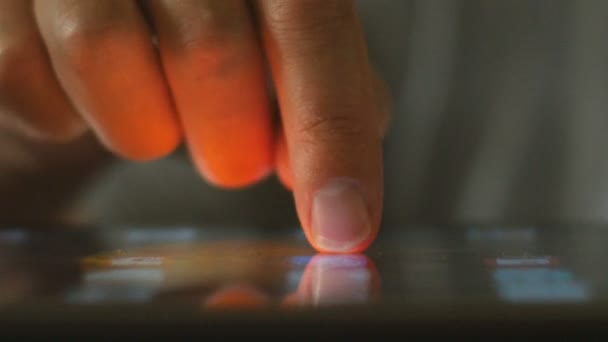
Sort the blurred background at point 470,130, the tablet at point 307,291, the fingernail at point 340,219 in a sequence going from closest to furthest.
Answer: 1. the tablet at point 307,291
2. the fingernail at point 340,219
3. the blurred background at point 470,130

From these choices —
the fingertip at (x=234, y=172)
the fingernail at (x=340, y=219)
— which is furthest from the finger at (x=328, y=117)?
the fingertip at (x=234, y=172)

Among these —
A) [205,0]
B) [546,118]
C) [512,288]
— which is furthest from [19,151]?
[546,118]

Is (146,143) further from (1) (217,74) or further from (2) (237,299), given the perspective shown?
(2) (237,299)

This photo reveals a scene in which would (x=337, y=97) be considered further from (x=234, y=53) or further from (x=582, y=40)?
(x=582, y=40)

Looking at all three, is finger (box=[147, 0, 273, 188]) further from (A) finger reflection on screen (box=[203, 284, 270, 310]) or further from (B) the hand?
(A) finger reflection on screen (box=[203, 284, 270, 310])

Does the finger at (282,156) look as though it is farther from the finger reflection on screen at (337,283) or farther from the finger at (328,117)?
the finger reflection on screen at (337,283)

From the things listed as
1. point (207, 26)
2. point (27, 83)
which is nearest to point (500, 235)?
point (207, 26)

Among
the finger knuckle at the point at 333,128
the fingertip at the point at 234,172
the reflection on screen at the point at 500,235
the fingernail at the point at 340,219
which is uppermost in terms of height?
the finger knuckle at the point at 333,128
